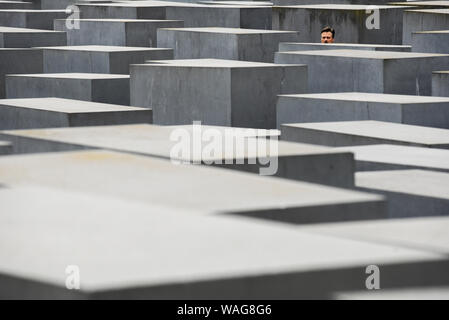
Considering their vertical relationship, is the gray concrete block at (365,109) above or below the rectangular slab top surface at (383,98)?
below

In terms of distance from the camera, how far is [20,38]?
1686 centimetres

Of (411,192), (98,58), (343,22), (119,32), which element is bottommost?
(411,192)

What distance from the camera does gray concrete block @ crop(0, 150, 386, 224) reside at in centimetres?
441

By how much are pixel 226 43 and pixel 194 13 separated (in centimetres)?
480

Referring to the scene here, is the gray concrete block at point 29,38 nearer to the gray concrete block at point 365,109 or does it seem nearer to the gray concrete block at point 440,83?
the gray concrete block at point 365,109

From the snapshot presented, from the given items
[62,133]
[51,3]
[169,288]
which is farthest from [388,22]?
[169,288]

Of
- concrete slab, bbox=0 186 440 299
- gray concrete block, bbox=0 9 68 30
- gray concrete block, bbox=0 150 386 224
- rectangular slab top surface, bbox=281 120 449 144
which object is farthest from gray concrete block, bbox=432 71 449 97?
gray concrete block, bbox=0 9 68 30

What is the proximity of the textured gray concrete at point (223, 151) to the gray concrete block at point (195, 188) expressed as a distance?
0.47m

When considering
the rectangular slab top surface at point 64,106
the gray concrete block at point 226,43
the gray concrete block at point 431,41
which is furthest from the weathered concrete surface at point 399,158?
the gray concrete block at point 226,43

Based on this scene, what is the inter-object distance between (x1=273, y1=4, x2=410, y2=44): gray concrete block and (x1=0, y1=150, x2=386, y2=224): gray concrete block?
1278cm

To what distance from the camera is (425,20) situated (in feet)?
56.0

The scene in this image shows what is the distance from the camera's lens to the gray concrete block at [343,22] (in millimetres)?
17828

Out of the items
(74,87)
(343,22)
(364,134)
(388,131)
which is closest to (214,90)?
(74,87)

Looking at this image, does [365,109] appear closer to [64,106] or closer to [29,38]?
[64,106]
